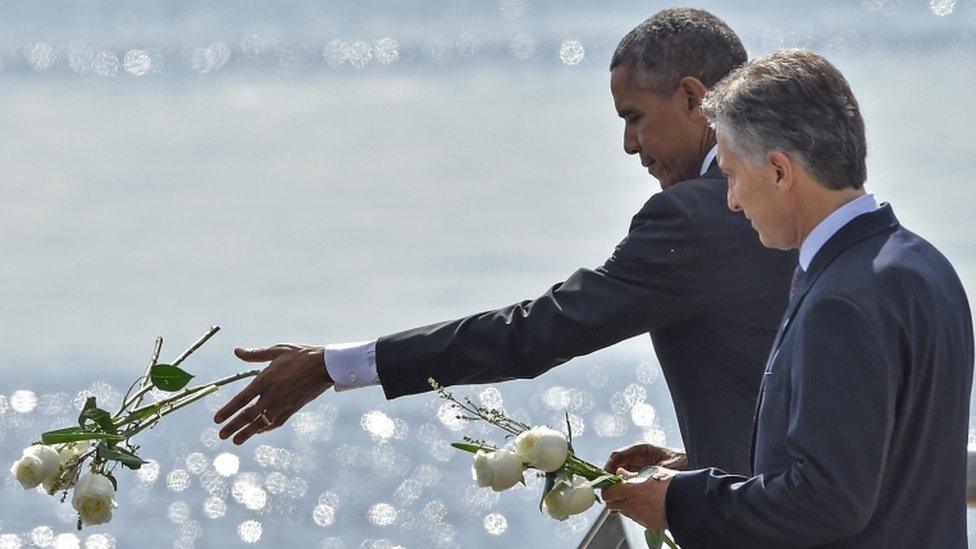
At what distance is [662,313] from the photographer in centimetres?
291

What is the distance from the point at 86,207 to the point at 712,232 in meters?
11.1

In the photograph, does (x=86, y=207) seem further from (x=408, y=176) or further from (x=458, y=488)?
(x=458, y=488)

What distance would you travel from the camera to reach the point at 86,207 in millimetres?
13516

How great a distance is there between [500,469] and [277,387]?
613 mm

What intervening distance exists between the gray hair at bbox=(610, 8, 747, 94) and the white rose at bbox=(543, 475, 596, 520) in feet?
2.79

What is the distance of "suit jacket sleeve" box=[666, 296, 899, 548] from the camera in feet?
7.24

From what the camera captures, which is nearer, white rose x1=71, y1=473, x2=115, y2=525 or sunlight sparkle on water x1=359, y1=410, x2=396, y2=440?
white rose x1=71, y1=473, x2=115, y2=525

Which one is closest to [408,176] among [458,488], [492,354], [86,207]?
[86,207]

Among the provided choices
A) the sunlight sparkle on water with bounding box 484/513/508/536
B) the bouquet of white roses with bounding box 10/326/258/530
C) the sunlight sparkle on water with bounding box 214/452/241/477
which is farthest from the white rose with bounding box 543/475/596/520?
the sunlight sparkle on water with bounding box 214/452/241/477

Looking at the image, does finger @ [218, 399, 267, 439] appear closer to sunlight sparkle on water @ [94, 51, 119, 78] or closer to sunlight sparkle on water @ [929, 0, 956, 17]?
sunlight sparkle on water @ [94, 51, 119, 78]

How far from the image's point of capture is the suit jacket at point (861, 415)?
221cm

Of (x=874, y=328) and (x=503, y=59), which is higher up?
(x=503, y=59)

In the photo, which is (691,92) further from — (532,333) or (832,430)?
(832,430)

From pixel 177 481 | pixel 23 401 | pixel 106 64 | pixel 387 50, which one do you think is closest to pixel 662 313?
pixel 177 481
